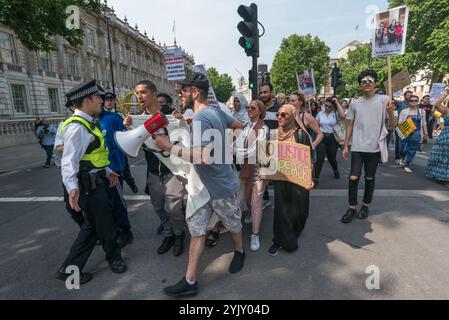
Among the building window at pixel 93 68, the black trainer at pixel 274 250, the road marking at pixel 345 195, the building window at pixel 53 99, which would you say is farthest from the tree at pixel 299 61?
the black trainer at pixel 274 250

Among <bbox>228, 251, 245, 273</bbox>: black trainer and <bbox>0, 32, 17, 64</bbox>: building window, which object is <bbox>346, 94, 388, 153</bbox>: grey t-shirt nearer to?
Result: <bbox>228, 251, 245, 273</bbox>: black trainer

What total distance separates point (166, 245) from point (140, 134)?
1610mm

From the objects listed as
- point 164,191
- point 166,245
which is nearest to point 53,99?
point 164,191

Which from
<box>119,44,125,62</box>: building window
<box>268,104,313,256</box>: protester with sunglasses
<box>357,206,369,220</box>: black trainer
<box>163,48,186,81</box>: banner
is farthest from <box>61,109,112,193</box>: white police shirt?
<box>119,44,125,62</box>: building window

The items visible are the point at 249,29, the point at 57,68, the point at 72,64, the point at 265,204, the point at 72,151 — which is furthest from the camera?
the point at 72,64

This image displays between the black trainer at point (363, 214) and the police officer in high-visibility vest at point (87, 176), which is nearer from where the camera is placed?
the police officer in high-visibility vest at point (87, 176)

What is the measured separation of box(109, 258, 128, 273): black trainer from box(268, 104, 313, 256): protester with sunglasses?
62.4 inches

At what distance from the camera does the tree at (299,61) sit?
48719 mm

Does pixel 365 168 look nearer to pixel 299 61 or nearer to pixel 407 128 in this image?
pixel 407 128

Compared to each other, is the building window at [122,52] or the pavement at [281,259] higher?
the building window at [122,52]

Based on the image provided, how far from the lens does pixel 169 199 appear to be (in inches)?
122

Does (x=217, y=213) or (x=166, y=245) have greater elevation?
(x=217, y=213)

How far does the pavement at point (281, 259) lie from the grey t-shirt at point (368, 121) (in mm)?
1099

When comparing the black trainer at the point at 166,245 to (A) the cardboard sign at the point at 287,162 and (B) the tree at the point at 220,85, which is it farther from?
(B) the tree at the point at 220,85
